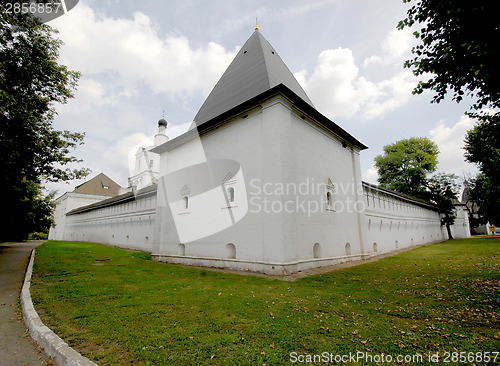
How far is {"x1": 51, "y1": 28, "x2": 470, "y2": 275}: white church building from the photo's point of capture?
33.8ft

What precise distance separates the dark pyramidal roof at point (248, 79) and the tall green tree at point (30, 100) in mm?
7366

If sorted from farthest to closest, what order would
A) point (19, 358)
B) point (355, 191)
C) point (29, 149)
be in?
point (355, 191), point (29, 149), point (19, 358)

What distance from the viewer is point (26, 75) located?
33.8ft

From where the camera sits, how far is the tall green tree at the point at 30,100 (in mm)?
9500

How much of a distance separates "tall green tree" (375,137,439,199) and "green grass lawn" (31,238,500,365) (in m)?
33.2

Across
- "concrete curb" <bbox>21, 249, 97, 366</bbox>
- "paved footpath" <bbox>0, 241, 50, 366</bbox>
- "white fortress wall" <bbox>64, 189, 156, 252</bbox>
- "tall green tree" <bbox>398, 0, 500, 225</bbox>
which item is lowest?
"paved footpath" <bbox>0, 241, 50, 366</bbox>

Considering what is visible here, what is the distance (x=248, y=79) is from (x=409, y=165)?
36.0 meters

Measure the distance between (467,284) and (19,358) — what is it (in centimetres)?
1126

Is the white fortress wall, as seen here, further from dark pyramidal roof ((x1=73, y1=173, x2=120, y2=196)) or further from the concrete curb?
the concrete curb

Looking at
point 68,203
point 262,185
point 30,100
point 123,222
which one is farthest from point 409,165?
point 68,203

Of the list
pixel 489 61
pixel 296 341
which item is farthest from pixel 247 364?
pixel 489 61

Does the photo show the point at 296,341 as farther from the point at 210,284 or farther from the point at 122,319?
the point at 210,284

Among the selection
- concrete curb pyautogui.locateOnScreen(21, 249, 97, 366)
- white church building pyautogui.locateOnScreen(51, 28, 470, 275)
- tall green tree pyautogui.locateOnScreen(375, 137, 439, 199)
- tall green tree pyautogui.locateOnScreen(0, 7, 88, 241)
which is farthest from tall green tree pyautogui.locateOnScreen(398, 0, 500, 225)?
tall green tree pyautogui.locateOnScreen(375, 137, 439, 199)

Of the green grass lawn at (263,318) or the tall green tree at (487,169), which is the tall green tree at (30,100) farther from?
the tall green tree at (487,169)
